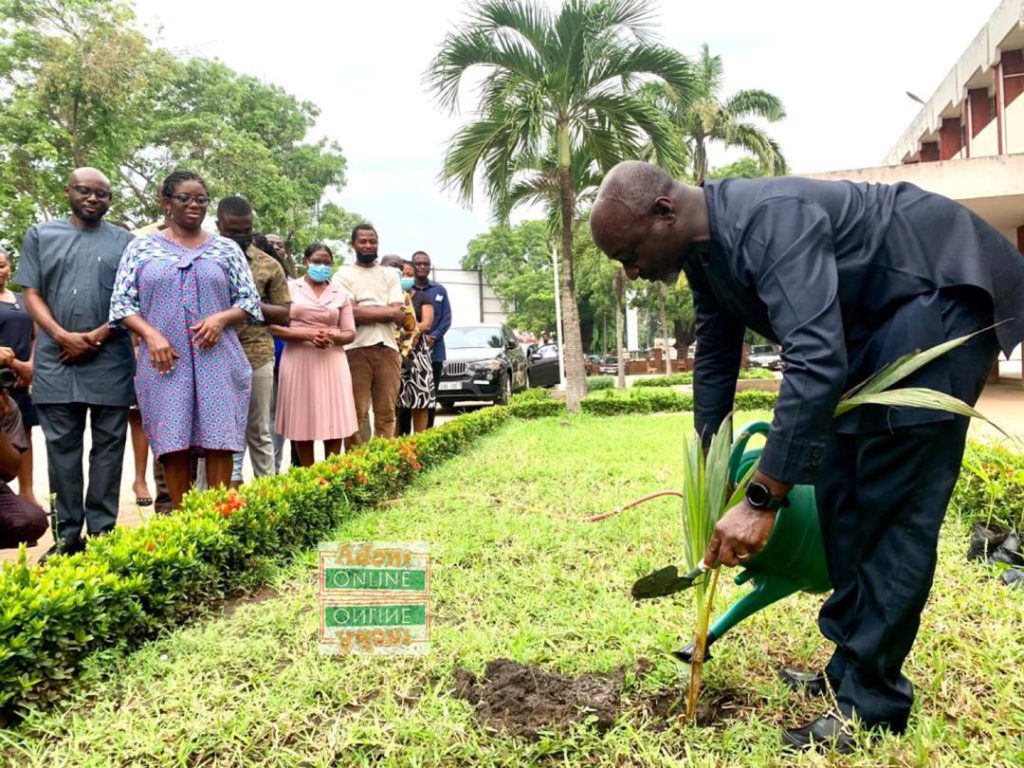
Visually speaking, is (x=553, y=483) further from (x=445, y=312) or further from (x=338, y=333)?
(x=445, y=312)

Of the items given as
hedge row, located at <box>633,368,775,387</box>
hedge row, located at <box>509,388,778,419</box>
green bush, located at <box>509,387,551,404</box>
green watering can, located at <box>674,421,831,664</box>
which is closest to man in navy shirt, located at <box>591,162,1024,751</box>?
green watering can, located at <box>674,421,831,664</box>

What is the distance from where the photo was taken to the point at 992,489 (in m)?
3.56

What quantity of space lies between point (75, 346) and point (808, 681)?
335 centimetres

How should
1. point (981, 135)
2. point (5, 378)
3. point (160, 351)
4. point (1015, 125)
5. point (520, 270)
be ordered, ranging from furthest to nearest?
point (520, 270) < point (981, 135) < point (1015, 125) < point (160, 351) < point (5, 378)

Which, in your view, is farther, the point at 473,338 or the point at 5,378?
the point at 473,338

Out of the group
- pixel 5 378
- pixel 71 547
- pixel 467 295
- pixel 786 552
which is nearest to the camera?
pixel 786 552

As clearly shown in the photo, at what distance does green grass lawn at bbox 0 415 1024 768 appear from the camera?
1.85m

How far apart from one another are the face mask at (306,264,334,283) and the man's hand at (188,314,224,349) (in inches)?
59.6

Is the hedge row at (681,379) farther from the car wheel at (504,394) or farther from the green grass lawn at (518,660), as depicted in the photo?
the green grass lawn at (518,660)

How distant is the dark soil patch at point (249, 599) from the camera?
2.93 m

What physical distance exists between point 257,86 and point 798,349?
85.8 ft

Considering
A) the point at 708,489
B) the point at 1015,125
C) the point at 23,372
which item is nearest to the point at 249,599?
the point at 23,372

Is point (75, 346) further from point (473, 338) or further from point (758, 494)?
point (473, 338)

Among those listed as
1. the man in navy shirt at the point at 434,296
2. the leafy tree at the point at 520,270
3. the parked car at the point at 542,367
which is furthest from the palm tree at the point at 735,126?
the leafy tree at the point at 520,270
